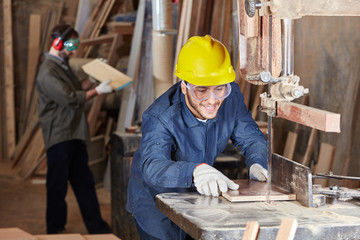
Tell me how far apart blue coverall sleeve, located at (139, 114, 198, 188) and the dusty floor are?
121 inches

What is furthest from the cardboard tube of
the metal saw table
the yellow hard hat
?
the metal saw table

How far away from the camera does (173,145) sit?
294 cm

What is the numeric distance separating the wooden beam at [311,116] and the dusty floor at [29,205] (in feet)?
12.5

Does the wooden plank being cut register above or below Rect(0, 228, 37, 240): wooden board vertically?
above

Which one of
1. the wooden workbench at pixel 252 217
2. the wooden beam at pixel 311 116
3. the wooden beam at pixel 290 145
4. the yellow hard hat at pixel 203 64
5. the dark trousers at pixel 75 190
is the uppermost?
the yellow hard hat at pixel 203 64

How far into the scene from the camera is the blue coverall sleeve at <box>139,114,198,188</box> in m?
2.64

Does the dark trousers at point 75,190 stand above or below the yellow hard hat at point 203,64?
below

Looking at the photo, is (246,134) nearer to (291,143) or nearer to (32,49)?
(291,143)

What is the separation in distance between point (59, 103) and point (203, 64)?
108 inches

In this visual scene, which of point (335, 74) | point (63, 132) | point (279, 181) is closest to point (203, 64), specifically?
point (279, 181)

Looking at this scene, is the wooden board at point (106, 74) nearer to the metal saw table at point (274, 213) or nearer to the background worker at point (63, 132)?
the background worker at point (63, 132)

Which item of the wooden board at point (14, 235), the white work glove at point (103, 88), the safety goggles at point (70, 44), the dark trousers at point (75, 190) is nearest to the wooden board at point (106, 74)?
the white work glove at point (103, 88)

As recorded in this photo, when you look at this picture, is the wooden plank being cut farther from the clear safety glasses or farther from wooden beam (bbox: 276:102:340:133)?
the clear safety glasses

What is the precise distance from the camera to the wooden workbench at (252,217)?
2090 mm
